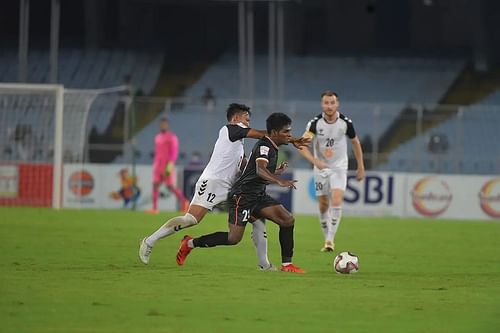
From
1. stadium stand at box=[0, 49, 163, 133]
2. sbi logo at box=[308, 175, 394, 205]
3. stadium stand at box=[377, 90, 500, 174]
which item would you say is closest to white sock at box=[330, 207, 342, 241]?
sbi logo at box=[308, 175, 394, 205]

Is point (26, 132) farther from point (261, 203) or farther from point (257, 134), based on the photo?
point (257, 134)

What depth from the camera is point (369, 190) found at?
31609 millimetres

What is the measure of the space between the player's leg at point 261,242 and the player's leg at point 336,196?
170 inches

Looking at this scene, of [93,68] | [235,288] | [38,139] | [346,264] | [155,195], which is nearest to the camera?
[235,288]

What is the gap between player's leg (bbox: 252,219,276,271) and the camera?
13609 millimetres

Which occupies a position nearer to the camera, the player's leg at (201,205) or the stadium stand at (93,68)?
the player's leg at (201,205)

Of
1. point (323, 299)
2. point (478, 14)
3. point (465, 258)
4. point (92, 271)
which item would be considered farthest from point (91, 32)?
point (323, 299)

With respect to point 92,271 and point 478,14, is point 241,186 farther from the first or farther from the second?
point 478,14

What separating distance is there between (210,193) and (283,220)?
3.17 ft

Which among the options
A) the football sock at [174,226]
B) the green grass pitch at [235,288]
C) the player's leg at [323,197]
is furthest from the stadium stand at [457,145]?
the football sock at [174,226]

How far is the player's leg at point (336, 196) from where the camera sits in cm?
1800

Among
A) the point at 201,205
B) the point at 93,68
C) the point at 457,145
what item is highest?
the point at 93,68

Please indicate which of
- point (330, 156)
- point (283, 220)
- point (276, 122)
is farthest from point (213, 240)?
point (330, 156)

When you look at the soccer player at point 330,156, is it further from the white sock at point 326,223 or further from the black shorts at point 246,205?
the black shorts at point 246,205
